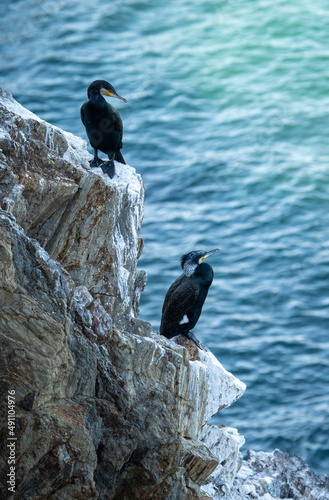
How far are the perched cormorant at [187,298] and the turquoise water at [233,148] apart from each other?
316 inches

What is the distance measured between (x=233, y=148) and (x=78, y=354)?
2479 centimetres

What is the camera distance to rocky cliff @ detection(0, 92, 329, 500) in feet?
24.8

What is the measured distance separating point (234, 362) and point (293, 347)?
6.27ft

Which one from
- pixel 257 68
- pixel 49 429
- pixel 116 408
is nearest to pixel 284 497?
pixel 116 408

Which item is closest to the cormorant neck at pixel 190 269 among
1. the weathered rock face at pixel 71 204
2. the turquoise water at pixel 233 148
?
the weathered rock face at pixel 71 204

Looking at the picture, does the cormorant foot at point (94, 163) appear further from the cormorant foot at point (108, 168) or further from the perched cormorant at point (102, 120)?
the perched cormorant at point (102, 120)

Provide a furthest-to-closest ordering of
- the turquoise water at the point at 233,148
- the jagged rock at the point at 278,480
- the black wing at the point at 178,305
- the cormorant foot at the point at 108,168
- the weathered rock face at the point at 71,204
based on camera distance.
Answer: the turquoise water at the point at 233,148
the jagged rock at the point at 278,480
the black wing at the point at 178,305
the cormorant foot at the point at 108,168
the weathered rock face at the point at 71,204

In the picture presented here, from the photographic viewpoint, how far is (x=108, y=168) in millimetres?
10633

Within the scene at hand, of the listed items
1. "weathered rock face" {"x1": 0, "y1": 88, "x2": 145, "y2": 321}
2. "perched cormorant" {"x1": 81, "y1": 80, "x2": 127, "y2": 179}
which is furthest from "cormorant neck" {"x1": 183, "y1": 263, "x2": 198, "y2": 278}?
"perched cormorant" {"x1": 81, "y1": 80, "x2": 127, "y2": 179}

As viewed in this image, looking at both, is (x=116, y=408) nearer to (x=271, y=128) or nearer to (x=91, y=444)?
(x=91, y=444)

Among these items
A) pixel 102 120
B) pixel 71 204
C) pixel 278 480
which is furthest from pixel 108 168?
pixel 278 480

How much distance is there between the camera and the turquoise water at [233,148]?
849 inches

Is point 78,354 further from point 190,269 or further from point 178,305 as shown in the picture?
point 190,269

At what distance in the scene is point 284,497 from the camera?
13688mm
